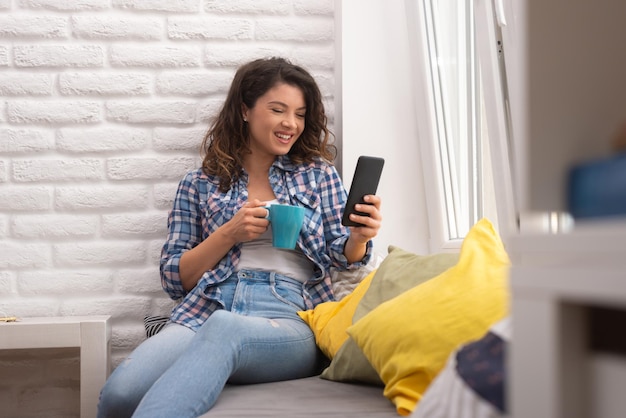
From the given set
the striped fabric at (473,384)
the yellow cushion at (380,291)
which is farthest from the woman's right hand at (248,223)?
the striped fabric at (473,384)

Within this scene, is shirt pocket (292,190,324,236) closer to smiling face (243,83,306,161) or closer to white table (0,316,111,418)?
smiling face (243,83,306,161)

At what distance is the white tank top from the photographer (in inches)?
87.5

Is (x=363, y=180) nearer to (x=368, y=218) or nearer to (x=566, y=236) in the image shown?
(x=368, y=218)

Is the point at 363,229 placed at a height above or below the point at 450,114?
below

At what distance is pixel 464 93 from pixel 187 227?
0.95 metres

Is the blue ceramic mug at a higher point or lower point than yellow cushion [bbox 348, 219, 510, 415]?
higher

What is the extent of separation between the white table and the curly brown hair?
1.85 feet

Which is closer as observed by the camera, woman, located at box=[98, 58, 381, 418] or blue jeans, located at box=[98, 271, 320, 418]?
blue jeans, located at box=[98, 271, 320, 418]

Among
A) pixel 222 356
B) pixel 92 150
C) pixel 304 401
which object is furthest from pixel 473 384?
pixel 92 150

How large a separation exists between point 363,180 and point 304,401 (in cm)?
68

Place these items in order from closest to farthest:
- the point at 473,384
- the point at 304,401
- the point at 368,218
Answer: the point at 473,384
the point at 304,401
the point at 368,218

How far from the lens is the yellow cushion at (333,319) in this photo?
1.90 m

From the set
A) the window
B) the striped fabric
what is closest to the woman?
the window

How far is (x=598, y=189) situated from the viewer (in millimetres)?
A: 638
